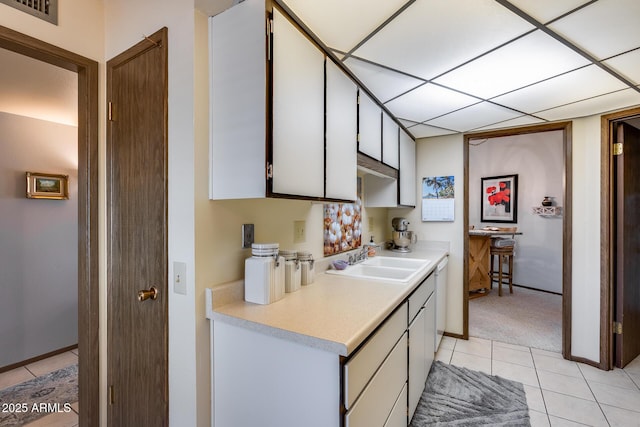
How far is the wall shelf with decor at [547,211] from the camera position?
488cm

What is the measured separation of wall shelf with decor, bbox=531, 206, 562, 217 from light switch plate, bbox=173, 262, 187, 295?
5717 mm

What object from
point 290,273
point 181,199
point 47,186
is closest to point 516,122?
point 290,273

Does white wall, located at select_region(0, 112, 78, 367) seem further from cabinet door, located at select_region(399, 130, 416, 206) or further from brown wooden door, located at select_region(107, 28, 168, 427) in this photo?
cabinet door, located at select_region(399, 130, 416, 206)

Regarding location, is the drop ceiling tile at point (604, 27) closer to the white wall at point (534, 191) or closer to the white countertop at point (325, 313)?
the white countertop at point (325, 313)

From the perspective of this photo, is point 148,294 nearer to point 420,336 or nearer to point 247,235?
point 247,235

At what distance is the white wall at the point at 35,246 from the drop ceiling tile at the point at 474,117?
3.59 metres

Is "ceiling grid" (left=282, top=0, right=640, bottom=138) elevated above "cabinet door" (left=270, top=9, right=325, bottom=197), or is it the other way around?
"ceiling grid" (left=282, top=0, right=640, bottom=138)

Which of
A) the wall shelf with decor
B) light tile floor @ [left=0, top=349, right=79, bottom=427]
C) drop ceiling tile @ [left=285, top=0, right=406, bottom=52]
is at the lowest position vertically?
light tile floor @ [left=0, top=349, right=79, bottom=427]

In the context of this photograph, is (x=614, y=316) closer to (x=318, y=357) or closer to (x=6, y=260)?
(x=318, y=357)

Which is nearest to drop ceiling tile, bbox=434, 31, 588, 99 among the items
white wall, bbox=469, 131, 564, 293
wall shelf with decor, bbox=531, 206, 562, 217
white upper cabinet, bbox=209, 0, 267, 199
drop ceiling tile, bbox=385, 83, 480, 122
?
drop ceiling tile, bbox=385, 83, 480, 122

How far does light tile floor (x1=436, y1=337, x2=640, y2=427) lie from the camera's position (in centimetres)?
195

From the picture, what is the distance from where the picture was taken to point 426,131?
3059 mm

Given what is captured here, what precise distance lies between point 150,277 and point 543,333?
12.9 feet

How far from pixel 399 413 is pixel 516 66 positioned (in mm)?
1961
